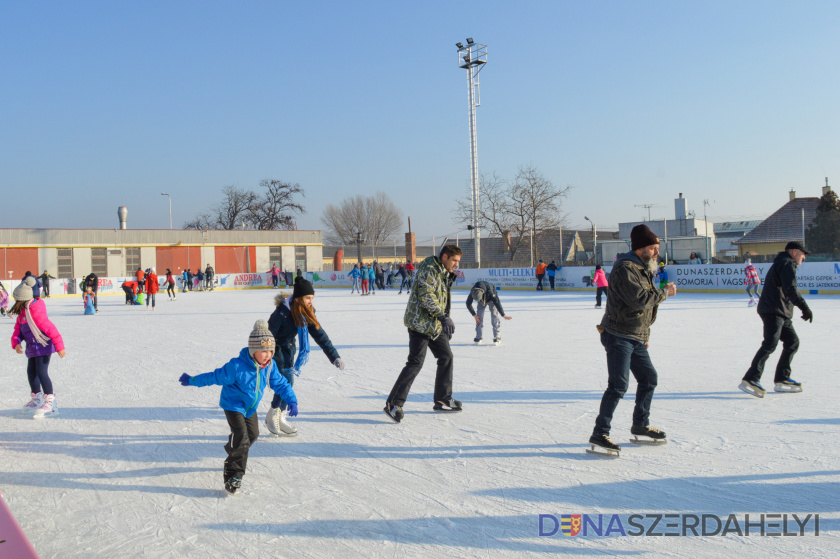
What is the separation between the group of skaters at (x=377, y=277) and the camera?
1128 inches

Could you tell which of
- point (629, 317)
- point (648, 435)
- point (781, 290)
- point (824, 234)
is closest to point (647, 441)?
point (648, 435)

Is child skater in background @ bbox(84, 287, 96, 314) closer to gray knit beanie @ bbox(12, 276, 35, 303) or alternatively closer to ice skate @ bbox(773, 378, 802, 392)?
gray knit beanie @ bbox(12, 276, 35, 303)

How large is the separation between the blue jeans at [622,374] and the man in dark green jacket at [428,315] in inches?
51.1

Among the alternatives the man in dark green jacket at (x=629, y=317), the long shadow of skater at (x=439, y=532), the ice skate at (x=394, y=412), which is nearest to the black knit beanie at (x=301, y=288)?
the ice skate at (x=394, y=412)

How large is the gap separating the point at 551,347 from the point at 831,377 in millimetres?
3705

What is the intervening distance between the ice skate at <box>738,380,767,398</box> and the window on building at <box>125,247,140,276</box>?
42390 mm

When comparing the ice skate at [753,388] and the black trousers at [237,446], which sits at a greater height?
the black trousers at [237,446]

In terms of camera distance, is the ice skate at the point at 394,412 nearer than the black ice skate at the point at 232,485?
No

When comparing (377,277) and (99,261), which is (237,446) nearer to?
(377,277)

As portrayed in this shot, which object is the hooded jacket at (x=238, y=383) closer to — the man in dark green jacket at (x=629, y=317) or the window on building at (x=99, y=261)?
the man in dark green jacket at (x=629, y=317)

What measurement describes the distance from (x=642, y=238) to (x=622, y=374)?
88 centimetres

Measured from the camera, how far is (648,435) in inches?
172

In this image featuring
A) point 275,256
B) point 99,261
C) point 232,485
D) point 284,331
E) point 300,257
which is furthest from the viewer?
point 300,257

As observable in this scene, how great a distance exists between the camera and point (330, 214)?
79125 millimetres
